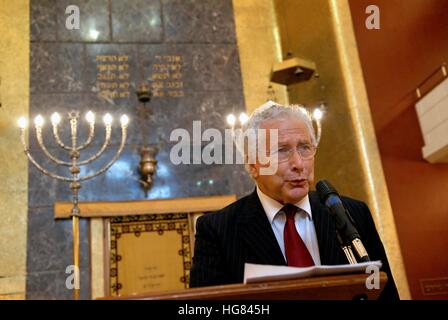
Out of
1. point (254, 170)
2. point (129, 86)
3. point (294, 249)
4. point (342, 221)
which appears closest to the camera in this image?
point (342, 221)

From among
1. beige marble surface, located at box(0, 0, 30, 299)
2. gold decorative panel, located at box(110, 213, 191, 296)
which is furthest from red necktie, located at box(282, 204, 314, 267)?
beige marble surface, located at box(0, 0, 30, 299)

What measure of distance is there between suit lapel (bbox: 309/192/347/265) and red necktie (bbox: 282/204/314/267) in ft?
0.17

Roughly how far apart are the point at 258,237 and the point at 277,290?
2.30ft

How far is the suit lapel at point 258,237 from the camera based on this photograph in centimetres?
182

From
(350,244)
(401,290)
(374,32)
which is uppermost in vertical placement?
(374,32)

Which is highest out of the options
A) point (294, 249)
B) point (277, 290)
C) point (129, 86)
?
point (129, 86)

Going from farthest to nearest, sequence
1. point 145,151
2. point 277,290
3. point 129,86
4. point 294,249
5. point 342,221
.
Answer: point 129,86 → point 145,151 → point 294,249 → point 342,221 → point 277,290

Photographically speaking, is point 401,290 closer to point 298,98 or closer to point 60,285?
point 298,98

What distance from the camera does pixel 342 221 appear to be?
1652 millimetres

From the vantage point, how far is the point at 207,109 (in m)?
5.86

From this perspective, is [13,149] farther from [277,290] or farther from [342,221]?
[277,290]

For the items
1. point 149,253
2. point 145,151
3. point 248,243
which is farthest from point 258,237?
point 145,151
